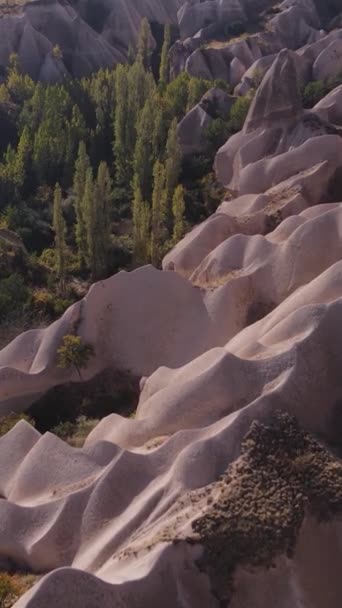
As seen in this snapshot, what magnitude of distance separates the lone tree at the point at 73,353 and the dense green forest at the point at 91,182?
696 centimetres

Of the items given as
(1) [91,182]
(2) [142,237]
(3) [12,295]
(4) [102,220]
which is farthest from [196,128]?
(3) [12,295]

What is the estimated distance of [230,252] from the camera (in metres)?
21.3

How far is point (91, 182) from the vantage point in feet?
97.9

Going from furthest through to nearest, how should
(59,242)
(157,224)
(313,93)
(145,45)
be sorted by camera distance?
(145,45) → (313,93) → (157,224) → (59,242)

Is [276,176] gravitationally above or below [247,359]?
below

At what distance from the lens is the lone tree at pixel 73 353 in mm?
18719

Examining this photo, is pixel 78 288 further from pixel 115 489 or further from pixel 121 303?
pixel 115 489

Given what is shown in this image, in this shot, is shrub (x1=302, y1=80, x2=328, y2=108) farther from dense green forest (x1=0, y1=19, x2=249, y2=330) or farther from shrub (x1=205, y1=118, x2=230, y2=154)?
shrub (x1=205, y1=118, x2=230, y2=154)

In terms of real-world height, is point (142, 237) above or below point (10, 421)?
below

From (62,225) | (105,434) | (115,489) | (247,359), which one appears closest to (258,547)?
(115,489)

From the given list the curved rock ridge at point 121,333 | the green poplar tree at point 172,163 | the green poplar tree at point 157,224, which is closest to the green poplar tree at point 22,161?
the green poplar tree at point 172,163

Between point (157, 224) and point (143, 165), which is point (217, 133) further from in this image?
point (157, 224)

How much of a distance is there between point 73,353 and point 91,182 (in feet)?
42.6

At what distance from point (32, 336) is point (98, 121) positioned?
27.9 meters
